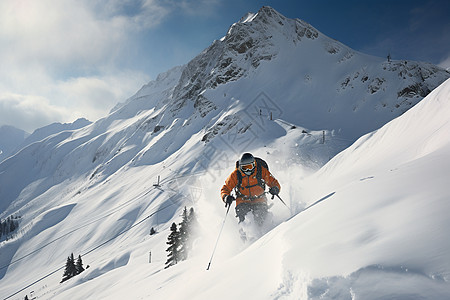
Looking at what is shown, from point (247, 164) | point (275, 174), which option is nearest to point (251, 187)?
point (247, 164)

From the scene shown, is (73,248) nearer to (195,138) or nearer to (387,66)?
(195,138)

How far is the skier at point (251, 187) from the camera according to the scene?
7426 millimetres

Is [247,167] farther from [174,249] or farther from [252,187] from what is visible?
[174,249]

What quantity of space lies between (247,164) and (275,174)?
28.8ft

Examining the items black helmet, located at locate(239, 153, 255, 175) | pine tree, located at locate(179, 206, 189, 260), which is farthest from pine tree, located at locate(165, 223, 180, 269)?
black helmet, located at locate(239, 153, 255, 175)

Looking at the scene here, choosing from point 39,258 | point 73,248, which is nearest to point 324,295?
point 73,248

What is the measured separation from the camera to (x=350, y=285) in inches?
72.0

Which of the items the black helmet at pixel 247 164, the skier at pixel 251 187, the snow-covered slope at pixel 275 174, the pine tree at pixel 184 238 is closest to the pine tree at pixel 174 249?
the pine tree at pixel 184 238

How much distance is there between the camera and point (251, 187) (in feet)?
24.9

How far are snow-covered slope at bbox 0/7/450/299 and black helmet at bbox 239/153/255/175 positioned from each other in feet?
6.06

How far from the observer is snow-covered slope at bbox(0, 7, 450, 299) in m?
2.70

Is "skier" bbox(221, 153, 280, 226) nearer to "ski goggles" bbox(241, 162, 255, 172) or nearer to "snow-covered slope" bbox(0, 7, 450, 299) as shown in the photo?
"ski goggles" bbox(241, 162, 255, 172)

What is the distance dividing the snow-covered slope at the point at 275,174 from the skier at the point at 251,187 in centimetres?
75

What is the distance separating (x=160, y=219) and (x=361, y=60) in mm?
65513
